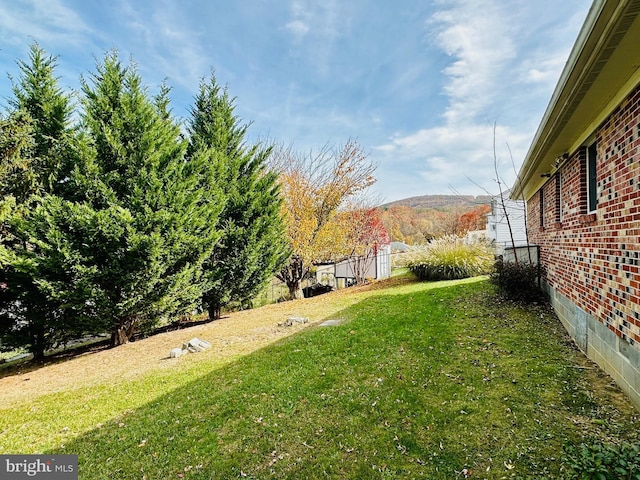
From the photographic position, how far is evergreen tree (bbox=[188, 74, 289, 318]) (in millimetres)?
9578

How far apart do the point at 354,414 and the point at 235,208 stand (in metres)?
7.64

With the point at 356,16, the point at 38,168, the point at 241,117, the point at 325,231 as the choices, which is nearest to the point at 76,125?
the point at 38,168

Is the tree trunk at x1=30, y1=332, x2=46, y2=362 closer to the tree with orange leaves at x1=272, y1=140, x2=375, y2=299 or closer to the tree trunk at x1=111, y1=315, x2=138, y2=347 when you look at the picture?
the tree trunk at x1=111, y1=315, x2=138, y2=347

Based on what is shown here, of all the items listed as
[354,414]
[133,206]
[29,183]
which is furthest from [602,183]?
[29,183]

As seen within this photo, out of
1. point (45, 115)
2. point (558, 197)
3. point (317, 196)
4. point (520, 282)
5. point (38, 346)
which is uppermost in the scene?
point (45, 115)

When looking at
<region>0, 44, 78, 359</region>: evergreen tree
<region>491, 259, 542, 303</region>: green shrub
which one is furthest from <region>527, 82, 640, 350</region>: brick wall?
<region>0, 44, 78, 359</region>: evergreen tree

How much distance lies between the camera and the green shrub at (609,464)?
1702mm

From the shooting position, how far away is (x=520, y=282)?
272 inches

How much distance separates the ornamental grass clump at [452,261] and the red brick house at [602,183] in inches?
214

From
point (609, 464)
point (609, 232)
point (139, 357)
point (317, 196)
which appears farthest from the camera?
point (317, 196)

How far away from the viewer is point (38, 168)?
670 centimetres

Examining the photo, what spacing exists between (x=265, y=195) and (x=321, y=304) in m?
3.87

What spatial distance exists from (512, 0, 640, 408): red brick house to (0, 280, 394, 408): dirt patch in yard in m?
4.92

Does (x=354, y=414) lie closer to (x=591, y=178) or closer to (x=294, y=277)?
(x=591, y=178)
